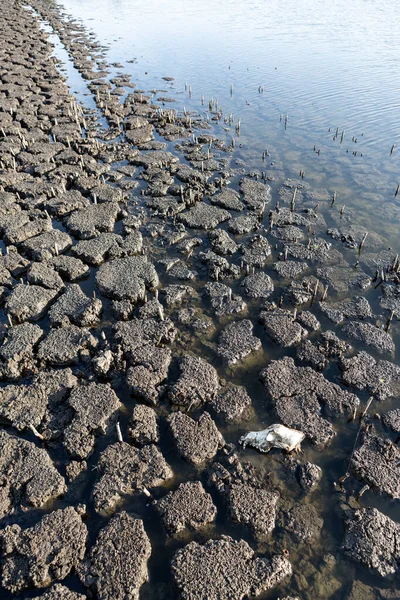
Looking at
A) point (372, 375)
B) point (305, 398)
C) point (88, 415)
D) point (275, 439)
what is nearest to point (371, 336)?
point (372, 375)

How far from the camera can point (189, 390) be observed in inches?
359

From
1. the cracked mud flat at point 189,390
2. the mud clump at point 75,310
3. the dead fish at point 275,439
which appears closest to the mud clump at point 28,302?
the cracked mud flat at point 189,390

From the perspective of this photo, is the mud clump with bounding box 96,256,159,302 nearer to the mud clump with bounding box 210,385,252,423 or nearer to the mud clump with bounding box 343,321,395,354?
the mud clump with bounding box 210,385,252,423

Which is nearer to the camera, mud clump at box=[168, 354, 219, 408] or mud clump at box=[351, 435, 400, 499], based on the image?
mud clump at box=[351, 435, 400, 499]

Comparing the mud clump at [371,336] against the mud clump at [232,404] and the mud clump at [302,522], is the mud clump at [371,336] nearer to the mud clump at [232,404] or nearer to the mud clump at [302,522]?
the mud clump at [232,404]

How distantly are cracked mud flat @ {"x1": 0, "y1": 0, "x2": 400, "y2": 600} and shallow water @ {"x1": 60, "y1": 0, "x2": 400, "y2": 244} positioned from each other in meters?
4.40

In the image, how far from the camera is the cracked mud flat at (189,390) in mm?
6602

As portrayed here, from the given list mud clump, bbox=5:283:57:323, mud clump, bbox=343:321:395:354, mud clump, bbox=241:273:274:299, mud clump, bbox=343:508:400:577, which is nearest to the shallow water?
mud clump, bbox=343:321:395:354

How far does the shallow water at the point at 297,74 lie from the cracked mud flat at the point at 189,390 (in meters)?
4.40

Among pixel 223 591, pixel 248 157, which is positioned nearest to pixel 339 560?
pixel 223 591

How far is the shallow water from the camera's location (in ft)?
64.0

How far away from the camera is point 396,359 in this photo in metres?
10.2

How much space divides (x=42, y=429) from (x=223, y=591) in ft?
16.2

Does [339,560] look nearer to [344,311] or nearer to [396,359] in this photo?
[396,359]
